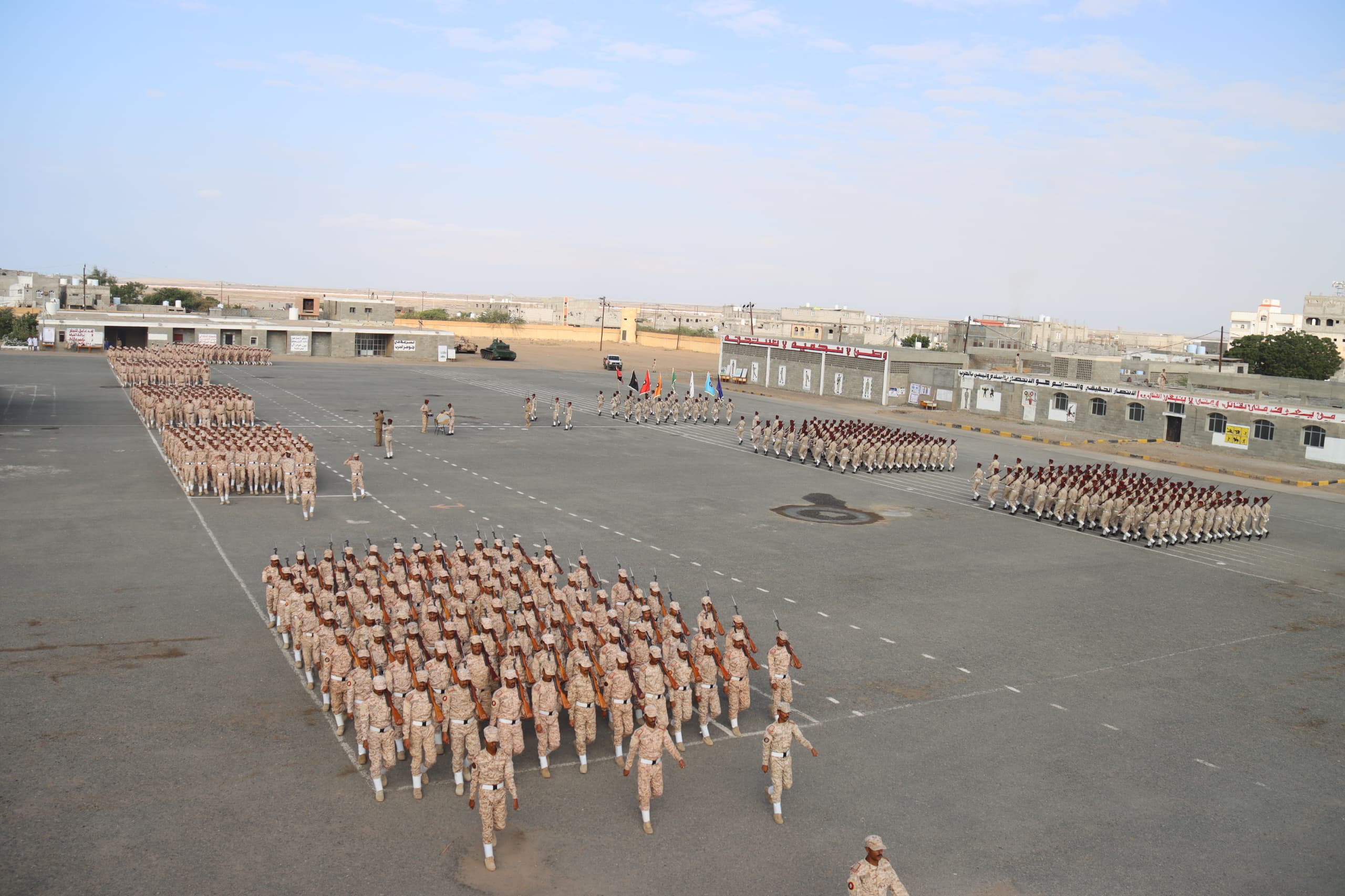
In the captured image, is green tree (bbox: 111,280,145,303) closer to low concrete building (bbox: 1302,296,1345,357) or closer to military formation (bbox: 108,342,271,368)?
military formation (bbox: 108,342,271,368)

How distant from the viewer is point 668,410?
44188 millimetres

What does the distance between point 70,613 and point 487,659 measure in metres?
7.34

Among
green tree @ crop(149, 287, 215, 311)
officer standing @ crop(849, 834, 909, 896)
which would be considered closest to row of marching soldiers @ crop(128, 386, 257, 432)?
officer standing @ crop(849, 834, 909, 896)

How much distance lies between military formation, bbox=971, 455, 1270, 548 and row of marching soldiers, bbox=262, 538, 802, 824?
1460cm

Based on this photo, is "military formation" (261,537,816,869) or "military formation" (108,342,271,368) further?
"military formation" (108,342,271,368)

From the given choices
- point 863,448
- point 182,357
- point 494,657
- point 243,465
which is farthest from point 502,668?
point 182,357

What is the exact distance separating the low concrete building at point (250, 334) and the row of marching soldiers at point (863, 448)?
4909 cm

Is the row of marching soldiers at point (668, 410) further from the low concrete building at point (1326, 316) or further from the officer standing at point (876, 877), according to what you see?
the low concrete building at point (1326, 316)

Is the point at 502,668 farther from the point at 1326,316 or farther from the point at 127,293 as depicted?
the point at 127,293

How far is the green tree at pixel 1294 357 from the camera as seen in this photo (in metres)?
72.1

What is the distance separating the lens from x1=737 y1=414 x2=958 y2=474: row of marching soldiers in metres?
32.8

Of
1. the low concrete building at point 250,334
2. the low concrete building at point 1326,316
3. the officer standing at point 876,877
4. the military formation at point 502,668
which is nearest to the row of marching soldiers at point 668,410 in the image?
the military formation at point 502,668

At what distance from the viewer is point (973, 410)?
177 feet

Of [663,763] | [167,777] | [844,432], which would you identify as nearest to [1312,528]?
[844,432]
